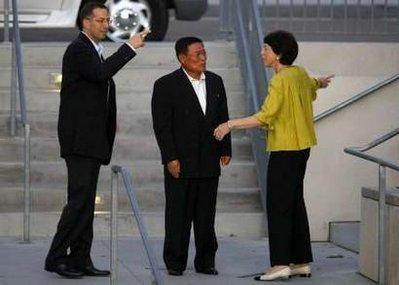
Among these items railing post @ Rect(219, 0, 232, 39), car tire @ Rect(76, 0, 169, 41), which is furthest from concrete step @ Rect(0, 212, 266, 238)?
car tire @ Rect(76, 0, 169, 41)

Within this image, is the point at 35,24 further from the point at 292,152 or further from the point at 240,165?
the point at 292,152

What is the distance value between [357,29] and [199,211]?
4.05 metres

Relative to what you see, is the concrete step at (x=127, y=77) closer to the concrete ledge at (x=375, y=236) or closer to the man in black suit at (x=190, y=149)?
the man in black suit at (x=190, y=149)

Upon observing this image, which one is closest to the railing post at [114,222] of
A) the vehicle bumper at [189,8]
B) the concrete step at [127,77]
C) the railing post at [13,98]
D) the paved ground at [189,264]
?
the paved ground at [189,264]

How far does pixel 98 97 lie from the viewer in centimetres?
1090

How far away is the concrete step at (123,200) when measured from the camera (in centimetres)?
1295

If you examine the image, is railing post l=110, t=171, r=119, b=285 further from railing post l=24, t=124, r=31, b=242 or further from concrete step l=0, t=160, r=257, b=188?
concrete step l=0, t=160, r=257, b=188

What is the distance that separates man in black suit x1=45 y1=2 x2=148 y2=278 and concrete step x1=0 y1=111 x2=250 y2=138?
2.92 metres

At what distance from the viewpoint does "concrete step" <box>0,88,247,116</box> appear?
14148mm

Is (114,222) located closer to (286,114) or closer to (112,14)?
(286,114)

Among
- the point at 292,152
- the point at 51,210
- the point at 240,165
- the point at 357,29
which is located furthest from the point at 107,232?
the point at 357,29

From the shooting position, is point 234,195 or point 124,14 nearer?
point 234,195

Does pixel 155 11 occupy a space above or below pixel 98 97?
above

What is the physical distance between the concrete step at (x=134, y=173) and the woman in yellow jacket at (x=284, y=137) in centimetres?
242
